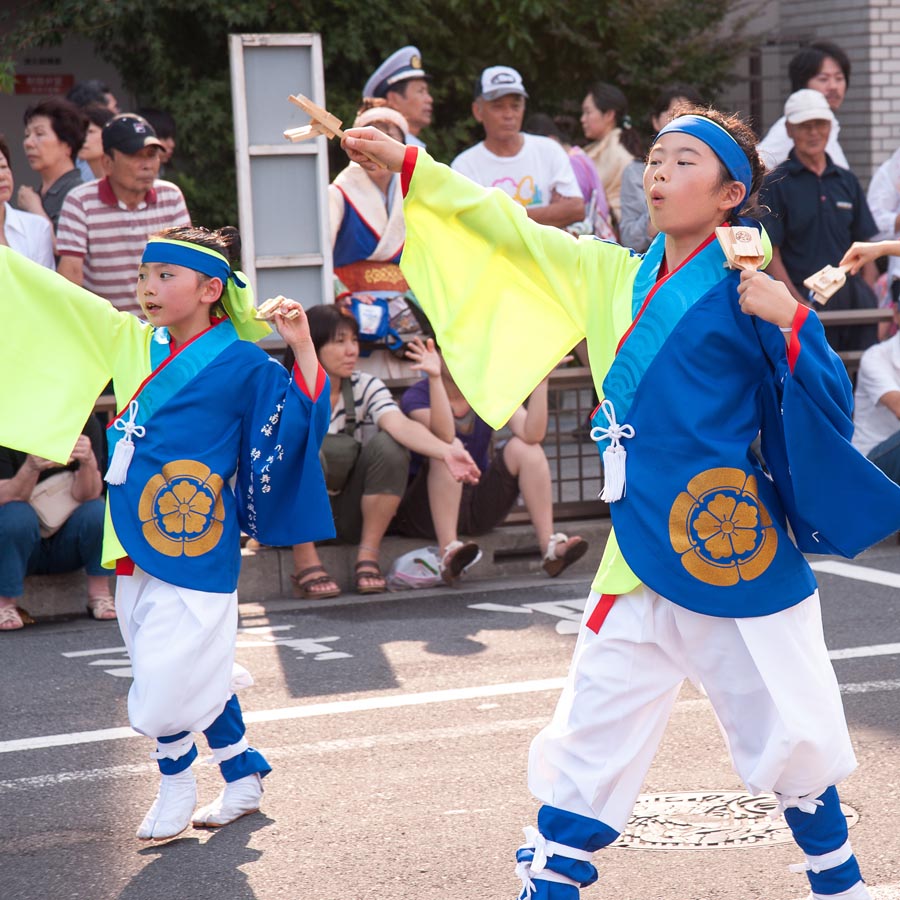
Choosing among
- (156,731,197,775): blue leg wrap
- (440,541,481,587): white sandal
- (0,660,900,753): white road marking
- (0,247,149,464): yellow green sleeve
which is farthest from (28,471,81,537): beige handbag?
(156,731,197,775): blue leg wrap

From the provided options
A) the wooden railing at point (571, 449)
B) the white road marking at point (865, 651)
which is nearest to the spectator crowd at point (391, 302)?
the wooden railing at point (571, 449)

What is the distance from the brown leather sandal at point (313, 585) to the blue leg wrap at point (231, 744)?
299cm

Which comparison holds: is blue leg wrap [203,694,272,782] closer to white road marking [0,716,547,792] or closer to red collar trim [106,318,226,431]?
white road marking [0,716,547,792]

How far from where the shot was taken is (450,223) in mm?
3986

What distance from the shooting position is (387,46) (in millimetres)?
13102

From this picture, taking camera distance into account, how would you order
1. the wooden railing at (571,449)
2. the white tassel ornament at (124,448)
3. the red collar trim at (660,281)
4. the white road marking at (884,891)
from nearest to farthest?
the red collar trim at (660,281)
the white road marking at (884,891)
the white tassel ornament at (124,448)
the wooden railing at (571,449)

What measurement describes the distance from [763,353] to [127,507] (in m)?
1.88

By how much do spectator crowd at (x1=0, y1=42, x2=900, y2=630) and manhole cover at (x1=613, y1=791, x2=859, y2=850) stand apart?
107 inches

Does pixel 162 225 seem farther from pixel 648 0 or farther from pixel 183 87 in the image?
pixel 648 0

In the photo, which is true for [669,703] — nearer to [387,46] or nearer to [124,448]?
[124,448]

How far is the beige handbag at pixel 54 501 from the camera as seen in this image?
7004 mm

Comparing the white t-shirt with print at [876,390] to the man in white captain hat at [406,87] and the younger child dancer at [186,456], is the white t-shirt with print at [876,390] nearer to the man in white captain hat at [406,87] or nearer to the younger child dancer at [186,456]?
the man in white captain hat at [406,87]

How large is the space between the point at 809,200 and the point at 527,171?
160cm

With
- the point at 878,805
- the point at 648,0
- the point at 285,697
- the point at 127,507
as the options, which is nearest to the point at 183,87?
the point at 648,0
